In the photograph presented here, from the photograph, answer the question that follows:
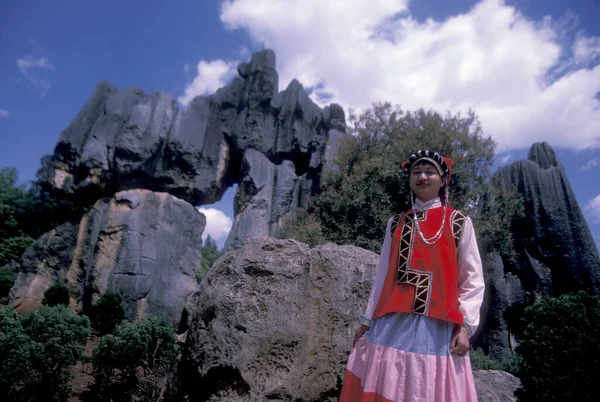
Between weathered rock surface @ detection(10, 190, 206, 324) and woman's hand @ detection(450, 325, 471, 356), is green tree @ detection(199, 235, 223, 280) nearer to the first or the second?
weathered rock surface @ detection(10, 190, 206, 324)

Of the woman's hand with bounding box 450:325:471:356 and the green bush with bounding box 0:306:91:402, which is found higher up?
the woman's hand with bounding box 450:325:471:356

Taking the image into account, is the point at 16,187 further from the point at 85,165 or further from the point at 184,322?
the point at 184,322

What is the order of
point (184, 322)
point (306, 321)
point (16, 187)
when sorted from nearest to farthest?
point (306, 321)
point (184, 322)
point (16, 187)

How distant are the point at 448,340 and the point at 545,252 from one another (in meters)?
15.0

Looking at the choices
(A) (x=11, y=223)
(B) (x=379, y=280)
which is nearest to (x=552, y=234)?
(B) (x=379, y=280)

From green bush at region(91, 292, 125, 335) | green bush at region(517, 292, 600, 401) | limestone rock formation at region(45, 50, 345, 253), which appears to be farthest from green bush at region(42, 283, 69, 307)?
green bush at region(517, 292, 600, 401)

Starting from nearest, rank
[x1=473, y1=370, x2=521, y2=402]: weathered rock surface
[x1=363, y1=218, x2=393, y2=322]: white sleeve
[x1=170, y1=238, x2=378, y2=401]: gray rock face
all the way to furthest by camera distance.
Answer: [x1=363, y1=218, x2=393, y2=322]: white sleeve
[x1=170, y1=238, x2=378, y2=401]: gray rock face
[x1=473, y1=370, x2=521, y2=402]: weathered rock surface

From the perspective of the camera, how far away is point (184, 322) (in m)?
5.44

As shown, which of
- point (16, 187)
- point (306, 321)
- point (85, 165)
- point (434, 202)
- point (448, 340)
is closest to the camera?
point (448, 340)

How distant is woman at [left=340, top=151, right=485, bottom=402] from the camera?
86.9 inches

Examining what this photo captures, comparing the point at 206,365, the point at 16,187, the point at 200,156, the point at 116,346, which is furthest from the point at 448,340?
the point at 16,187

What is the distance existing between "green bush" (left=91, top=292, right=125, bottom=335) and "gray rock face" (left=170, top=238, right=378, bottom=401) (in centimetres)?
1300

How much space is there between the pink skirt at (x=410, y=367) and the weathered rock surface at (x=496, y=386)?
2430 mm

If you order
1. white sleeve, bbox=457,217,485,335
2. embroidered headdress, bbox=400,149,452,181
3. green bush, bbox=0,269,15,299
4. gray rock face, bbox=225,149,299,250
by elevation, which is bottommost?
white sleeve, bbox=457,217,485,335
